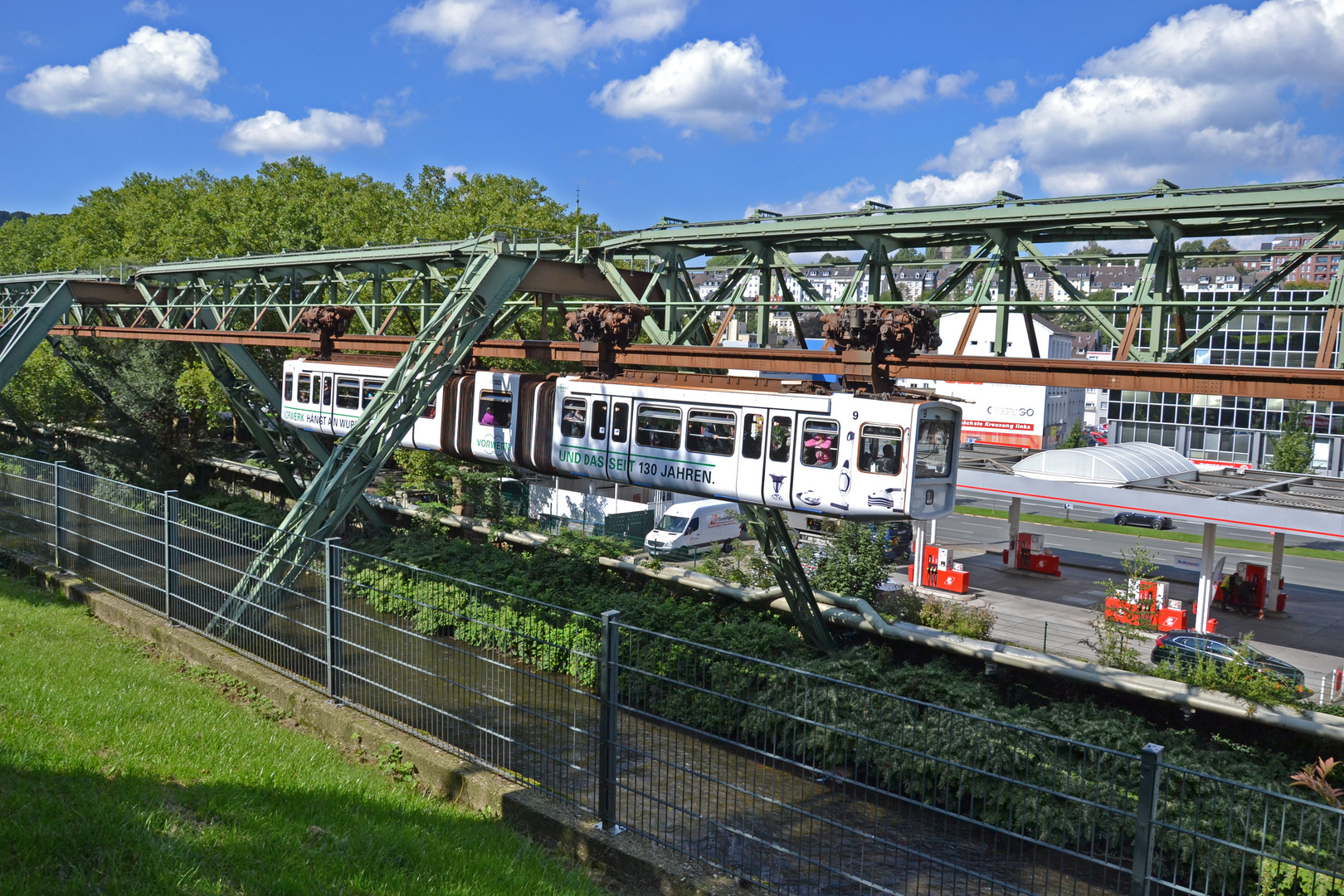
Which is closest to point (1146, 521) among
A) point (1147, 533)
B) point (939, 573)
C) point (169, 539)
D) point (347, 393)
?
point (1147, 533)

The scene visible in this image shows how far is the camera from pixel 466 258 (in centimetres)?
1816

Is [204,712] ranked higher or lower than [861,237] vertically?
lower

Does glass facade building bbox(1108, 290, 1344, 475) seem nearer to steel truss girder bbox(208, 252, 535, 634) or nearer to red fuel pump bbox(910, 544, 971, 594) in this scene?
red fuel pump bbox(910, 544, 971, 594)

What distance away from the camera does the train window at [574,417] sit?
15.7 m

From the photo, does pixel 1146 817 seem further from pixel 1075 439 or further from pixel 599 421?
pixel 1075 439

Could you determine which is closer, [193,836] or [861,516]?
[193,836]

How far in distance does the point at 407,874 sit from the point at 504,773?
166 cm

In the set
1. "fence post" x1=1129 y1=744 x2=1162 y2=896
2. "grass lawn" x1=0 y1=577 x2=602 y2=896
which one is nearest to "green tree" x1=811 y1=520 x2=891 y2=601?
"grass lawn" x1=0 y1=577 x2=602 y2=896

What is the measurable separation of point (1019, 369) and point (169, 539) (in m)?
10.4

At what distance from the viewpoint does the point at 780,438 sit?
13297 millimetres

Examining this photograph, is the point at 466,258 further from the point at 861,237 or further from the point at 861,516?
the point at 861,516

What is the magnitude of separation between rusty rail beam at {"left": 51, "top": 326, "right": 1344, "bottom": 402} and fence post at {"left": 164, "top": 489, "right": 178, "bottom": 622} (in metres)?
7.15

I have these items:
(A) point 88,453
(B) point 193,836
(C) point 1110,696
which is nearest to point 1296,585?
(C) point 1110,696

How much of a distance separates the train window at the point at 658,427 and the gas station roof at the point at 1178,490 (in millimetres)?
12828
